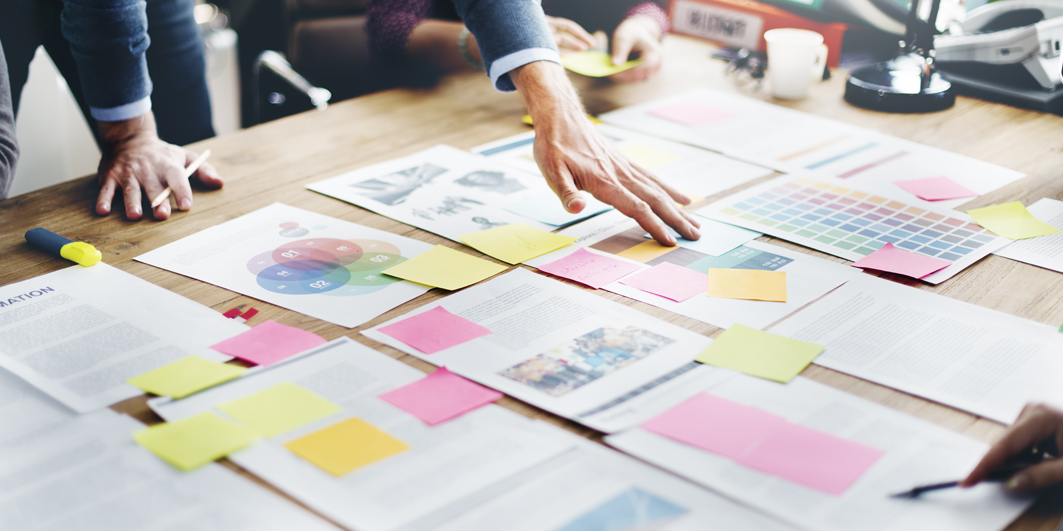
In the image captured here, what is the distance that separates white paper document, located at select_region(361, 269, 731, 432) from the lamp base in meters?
0.93

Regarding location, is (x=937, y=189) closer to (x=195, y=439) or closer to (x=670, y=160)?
(x=670, y=160)

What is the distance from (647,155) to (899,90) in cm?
56

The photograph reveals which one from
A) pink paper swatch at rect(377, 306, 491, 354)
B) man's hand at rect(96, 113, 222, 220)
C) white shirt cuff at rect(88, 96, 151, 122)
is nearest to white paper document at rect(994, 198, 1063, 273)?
pink paper swatch at rect(377, 306, 491, 354)

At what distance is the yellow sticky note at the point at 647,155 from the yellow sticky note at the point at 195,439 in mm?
800

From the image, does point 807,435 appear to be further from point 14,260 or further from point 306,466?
point 14,260

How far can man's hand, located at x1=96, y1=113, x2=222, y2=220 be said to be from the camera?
112 centimetres

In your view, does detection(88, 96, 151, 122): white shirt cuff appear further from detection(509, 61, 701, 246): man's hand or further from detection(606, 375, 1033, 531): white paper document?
detection(606, 375, 1033, 531): white paper document

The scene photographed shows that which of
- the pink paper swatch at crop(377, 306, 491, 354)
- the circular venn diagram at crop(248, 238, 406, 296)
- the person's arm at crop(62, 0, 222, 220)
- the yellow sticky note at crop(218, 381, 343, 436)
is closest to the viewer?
the yellow sticky note at crop(218, 381, 343, 436)

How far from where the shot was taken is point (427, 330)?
831mm

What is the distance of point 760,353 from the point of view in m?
0.78

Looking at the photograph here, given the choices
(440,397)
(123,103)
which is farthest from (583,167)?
(123,103)

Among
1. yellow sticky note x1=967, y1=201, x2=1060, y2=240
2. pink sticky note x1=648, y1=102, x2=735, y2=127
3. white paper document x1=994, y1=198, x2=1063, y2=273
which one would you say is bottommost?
white paper document x1=994, y1=198, x2=1063, y2=273

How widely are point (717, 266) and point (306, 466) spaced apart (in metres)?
0.54

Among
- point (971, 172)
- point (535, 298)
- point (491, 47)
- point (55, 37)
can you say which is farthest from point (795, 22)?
point (55, 37)
